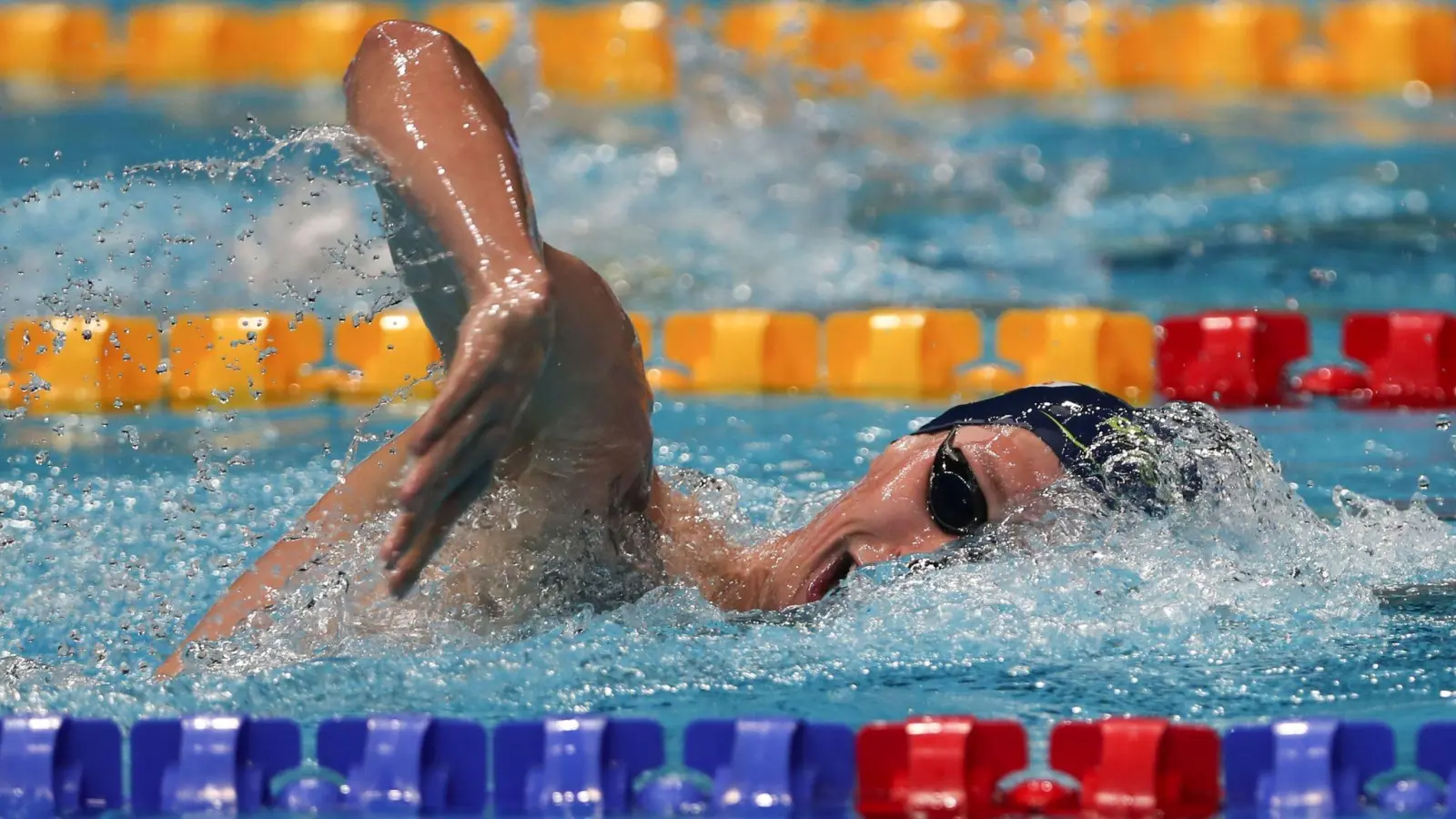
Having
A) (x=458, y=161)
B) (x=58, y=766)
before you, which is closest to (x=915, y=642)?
(x=458, y=161)

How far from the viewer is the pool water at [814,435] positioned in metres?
2.47

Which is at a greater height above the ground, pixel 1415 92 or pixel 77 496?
pixel 1415 92

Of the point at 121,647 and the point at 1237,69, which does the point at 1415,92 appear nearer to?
the point at 1237,69

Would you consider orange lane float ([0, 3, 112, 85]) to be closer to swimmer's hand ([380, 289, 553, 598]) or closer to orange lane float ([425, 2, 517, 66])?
orange lane float ([425, 2, 517, 66])

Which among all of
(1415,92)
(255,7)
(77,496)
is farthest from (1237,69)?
(77,496)

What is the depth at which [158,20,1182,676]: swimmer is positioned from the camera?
1861 millimetres

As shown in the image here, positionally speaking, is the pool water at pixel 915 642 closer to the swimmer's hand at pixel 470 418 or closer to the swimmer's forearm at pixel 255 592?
the swimmer's forearm at pixel 255 592

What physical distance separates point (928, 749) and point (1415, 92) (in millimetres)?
7271

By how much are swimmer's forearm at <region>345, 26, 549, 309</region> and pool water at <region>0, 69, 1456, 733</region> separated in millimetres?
253

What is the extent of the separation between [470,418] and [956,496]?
919mm

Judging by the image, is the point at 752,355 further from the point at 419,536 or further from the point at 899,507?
the point at 419,536

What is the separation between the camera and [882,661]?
2.59m

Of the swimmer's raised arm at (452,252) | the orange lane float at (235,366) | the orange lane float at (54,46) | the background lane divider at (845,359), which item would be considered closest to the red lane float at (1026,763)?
the swimmer's raised arm at (452,252)

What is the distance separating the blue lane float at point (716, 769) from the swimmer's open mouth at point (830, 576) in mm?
549
